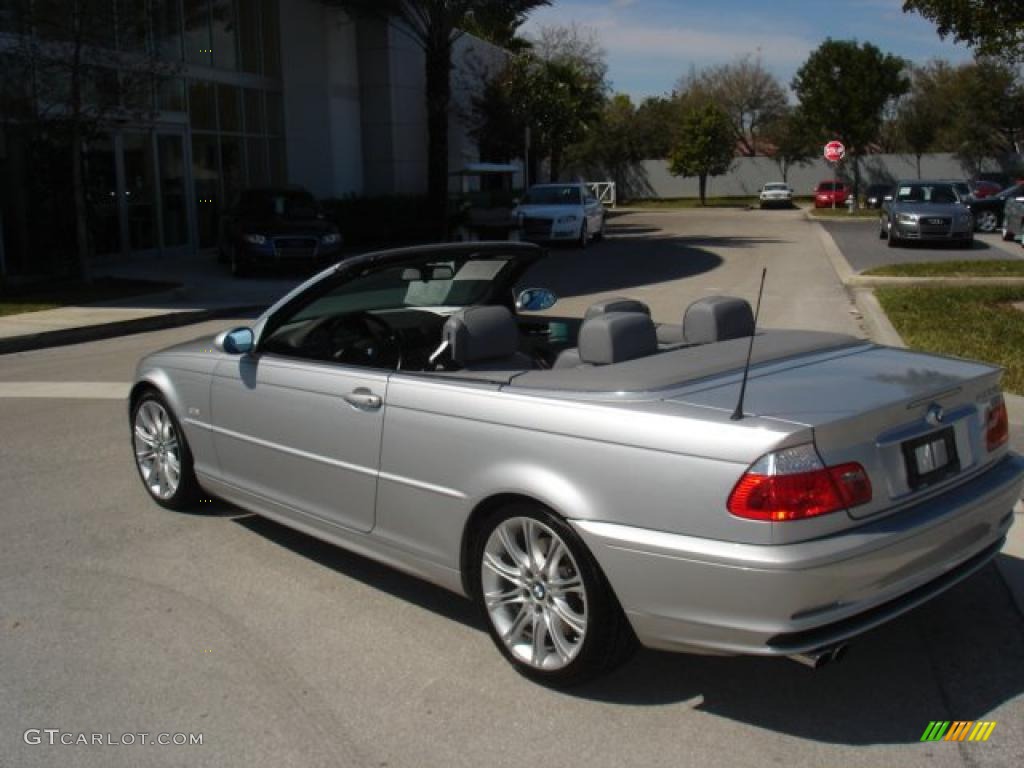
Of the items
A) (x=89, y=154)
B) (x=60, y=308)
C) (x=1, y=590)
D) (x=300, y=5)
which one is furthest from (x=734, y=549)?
(x=300, y=5)

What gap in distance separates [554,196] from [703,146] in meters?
37.1

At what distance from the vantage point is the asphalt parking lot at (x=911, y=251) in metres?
22.2

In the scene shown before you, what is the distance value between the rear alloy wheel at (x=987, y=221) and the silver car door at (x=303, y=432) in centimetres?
3063

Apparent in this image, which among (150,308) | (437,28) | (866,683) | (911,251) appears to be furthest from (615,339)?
(437,28)

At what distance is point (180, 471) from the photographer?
5812mm

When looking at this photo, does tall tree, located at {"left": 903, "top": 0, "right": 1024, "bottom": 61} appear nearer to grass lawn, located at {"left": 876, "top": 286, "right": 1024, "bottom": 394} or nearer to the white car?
grass lawn, located at {"left": 876, "top": 286, "right": 1024, "bottom": 394}

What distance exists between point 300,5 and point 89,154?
966 centimetres

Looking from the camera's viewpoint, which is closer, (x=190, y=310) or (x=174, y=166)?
(x=190, y=310)

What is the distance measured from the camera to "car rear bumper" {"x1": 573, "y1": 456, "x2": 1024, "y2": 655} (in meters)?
3.23

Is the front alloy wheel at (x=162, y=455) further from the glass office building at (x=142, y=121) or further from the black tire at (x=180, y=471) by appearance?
the glass office building at (x=142, y=121)

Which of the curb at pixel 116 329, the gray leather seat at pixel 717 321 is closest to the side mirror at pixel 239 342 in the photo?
the gray leather seat at pixel 717 321

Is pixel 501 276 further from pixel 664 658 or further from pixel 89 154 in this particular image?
pixel 89 154

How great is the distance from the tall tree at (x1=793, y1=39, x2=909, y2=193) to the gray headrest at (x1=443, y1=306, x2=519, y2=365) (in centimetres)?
5773

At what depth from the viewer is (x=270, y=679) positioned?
3.96 meters
